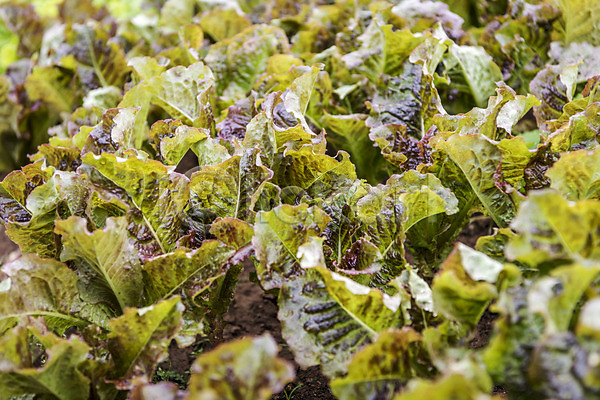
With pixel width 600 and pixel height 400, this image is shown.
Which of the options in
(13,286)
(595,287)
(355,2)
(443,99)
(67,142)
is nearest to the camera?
(595,287)

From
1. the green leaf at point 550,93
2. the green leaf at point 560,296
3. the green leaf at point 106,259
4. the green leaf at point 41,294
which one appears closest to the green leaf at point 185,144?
the green leaf at point 106,259

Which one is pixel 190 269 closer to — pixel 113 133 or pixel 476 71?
pixel 113 133

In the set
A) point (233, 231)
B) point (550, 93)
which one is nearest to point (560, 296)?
point (233, 231)

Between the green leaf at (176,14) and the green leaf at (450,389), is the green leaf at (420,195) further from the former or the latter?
the green leaf at (176,14)

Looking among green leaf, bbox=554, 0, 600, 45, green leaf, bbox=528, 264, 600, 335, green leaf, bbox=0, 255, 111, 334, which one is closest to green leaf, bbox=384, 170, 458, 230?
green leaf, bbox=528, 264, 600, 335

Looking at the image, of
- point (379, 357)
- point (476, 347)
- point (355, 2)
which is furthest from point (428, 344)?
point (355, 2)

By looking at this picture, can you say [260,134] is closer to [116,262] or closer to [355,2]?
[116,262]
